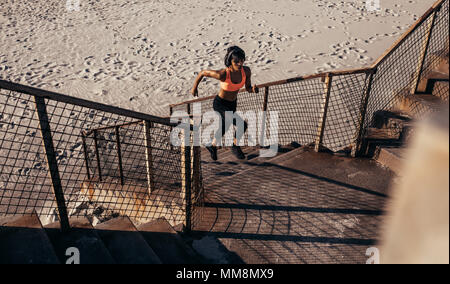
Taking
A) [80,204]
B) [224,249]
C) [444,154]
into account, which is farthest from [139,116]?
[80,204]

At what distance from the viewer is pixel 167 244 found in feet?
12.7

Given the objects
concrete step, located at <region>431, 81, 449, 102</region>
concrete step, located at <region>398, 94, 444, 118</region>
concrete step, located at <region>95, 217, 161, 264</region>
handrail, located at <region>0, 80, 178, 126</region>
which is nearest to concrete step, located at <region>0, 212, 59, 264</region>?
concrete step, located at <region>95, 217, 161, 264</region>

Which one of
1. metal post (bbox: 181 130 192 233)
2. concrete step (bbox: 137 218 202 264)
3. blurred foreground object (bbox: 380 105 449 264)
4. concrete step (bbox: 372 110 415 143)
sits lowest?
concrete step (bbox: 137 218 202 264)

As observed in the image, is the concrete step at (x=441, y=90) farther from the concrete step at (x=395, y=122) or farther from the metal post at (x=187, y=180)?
the metal post at (x=187, y=180)

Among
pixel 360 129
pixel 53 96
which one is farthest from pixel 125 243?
pixel 360 129

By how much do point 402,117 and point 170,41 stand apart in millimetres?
10717

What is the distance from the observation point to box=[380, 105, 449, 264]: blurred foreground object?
1079 mm

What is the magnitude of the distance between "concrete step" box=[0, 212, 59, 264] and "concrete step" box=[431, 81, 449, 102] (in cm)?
596

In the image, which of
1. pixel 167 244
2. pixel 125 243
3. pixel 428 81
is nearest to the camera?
pixel 125 243

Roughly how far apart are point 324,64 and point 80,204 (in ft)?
31.1

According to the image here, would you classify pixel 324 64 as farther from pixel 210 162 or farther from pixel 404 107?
pixel 210 162

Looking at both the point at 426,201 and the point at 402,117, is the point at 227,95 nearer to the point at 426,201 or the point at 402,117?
the point at 402,117

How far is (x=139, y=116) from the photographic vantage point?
3422 mm

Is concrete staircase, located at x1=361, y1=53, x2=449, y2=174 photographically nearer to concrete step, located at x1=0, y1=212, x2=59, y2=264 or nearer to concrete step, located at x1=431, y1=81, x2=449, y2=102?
concrete step, located at x1=431, y1=81, x2=449, y2=102
